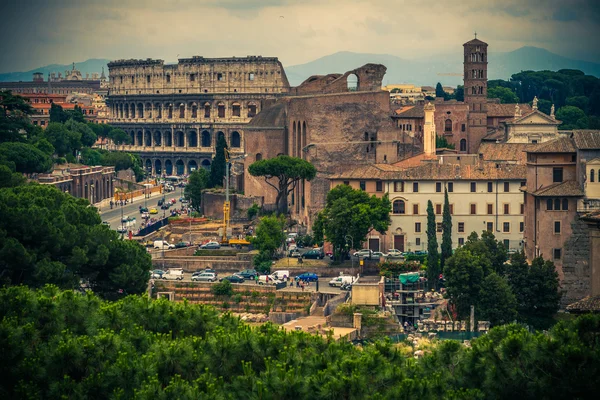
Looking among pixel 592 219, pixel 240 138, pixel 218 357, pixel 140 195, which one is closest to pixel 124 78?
pixel 240 138

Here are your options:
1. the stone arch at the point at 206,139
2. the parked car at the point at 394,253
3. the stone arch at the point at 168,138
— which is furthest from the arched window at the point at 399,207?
the stone arch at the point at 168,138

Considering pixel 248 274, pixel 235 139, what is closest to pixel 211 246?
pixel 248 274

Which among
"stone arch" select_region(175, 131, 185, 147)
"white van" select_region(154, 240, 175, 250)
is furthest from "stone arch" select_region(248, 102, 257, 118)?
"white van" select_region(154, 240, 175, 250)

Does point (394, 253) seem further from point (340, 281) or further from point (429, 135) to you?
point (429, 135)

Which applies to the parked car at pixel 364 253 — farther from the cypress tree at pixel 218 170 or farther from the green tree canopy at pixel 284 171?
the cypress tree at pixel 218 170

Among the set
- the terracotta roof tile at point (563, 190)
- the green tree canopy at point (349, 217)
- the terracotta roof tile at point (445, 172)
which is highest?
the terracotta roof tile at point (445, 172)

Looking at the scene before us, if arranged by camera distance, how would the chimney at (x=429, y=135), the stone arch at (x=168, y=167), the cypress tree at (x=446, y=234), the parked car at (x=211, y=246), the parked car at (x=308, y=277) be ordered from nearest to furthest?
the cypress tree at (x=446, y=234) < the parked car at (x=308, y=277) < the parked car at (x=211, y=246) < the chimney at (x=429, y=135) < the stone arch at (x=168, y=167)
